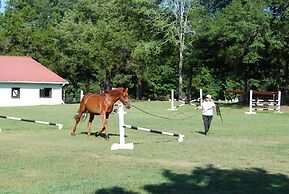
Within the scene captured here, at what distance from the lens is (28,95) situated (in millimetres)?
52062

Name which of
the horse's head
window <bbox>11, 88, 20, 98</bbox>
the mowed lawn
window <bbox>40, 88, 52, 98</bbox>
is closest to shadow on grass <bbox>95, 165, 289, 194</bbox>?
the mowed lawn

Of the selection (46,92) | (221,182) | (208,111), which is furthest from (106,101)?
(46,92)

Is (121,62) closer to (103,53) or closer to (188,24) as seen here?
(103,53)

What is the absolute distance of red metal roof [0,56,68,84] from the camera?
51312 mm

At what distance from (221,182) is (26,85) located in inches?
1777

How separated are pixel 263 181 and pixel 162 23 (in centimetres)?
4383

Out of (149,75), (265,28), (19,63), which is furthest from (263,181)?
(149,75)

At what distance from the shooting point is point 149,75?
2680 inches

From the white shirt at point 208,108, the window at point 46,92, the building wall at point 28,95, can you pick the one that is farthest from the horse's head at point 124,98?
the window at point 46,92

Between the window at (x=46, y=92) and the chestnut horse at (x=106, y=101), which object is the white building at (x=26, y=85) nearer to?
the window at (x=46, y=92)

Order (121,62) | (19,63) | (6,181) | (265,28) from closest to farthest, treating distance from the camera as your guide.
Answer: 1. (6,181)
2. (265,28)
3. (19,63)
4. (121,62)

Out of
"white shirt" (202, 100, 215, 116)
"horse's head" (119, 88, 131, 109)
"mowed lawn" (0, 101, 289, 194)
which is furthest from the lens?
"white shirt" (202, 100, 215, 116)

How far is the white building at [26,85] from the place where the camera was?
50938 millimetres

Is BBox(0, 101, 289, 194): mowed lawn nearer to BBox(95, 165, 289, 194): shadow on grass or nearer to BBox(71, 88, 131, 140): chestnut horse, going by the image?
BBox(95, 165, 289, 194): shadow on grass
